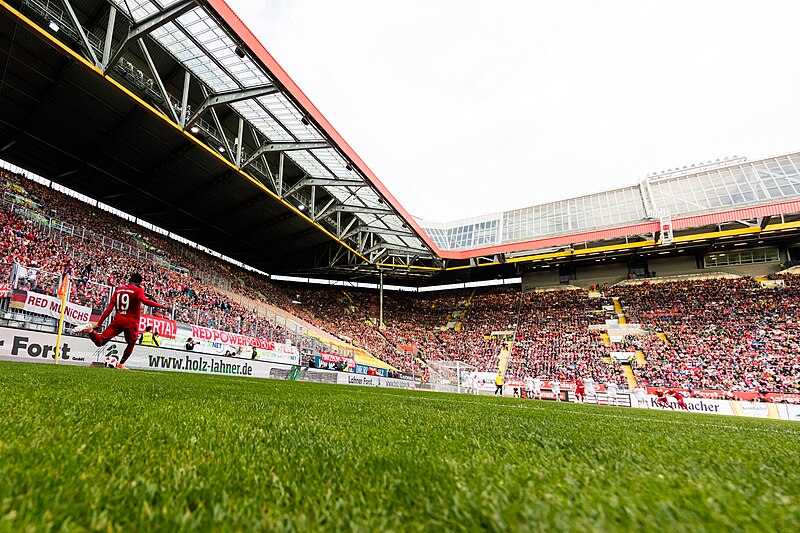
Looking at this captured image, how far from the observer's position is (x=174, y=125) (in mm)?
15898

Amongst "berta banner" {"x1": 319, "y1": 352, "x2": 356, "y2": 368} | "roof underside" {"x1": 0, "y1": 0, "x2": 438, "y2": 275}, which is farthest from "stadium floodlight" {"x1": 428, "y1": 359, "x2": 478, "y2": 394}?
"roof underside" {"x1": 0, "y1": 0, "x2": 438, "y2": 275}

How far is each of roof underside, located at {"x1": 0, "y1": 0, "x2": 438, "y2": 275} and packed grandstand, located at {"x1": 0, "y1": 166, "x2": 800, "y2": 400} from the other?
3.12m

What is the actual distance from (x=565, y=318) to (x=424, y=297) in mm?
15841

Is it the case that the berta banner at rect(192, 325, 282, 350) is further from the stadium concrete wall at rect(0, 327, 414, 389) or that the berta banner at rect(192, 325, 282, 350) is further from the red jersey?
the red jersey

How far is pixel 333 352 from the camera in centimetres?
2716

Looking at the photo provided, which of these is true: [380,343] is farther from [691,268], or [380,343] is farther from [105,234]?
[691,268]

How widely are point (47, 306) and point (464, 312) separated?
34449 millimetres

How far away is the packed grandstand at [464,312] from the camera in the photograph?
19.2 meters

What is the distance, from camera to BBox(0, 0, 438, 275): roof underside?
13367 millimetres

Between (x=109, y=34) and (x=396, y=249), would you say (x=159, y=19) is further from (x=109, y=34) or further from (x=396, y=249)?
(x=396, y=249)

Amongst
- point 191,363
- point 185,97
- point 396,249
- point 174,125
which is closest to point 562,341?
point 396,249

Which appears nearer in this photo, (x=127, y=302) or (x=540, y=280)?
(x=127, y=302)

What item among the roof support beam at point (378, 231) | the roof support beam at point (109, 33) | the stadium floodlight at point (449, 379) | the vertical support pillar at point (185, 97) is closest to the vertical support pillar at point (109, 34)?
the roof support beam at point (109, 33)

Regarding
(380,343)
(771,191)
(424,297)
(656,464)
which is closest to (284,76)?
(656,464)
